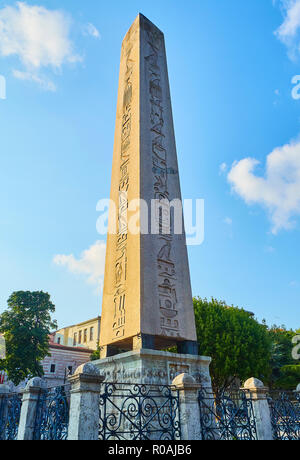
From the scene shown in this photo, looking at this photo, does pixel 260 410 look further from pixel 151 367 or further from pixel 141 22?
pixel 141 22

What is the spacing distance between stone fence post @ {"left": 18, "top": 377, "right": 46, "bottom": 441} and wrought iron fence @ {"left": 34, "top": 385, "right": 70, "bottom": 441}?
7cm

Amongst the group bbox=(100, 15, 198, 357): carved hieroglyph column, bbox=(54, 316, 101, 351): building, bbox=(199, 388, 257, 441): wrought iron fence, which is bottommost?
bbox=(199, 388, 257, 441): wrought iron fence

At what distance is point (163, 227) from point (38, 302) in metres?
20.9

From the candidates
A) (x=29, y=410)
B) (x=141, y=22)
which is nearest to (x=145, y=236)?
(x=29, y=410)

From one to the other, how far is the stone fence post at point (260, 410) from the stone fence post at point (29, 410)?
12.7 feet

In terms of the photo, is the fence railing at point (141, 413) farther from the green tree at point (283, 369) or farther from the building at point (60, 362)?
the building at point (60, 362)

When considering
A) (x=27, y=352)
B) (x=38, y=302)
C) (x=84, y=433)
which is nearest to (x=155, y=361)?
(x=84, y=433)

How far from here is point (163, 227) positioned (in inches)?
331

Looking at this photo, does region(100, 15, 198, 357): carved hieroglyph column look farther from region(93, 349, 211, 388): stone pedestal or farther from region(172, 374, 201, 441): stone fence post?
region(172, 374, 201, 441): stone fence post

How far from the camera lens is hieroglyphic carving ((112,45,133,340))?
7523 millimetres

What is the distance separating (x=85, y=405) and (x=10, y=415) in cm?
395

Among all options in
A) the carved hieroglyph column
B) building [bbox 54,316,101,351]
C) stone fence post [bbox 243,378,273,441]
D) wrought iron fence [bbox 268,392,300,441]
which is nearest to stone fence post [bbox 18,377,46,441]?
the carved hieroglyph column

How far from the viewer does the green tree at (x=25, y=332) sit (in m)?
23.0
